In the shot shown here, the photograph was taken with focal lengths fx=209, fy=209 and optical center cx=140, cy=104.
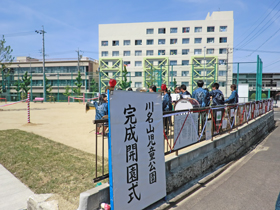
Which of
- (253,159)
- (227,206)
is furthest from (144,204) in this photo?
(253,159)

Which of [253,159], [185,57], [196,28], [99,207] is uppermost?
[196,28]

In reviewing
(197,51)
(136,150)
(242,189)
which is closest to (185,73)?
(197,51)

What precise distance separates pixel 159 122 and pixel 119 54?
4818 cm

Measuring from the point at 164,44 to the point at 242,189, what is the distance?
4696 centimetres

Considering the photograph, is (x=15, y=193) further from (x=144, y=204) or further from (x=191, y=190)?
(x=191, y=190)

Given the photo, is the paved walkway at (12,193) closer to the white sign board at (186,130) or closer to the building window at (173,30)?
the white sign board at (186,130)

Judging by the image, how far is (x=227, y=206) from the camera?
349cm

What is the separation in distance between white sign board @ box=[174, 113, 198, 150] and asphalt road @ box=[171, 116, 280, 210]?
957 mm

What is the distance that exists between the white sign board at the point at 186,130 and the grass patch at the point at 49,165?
180cm

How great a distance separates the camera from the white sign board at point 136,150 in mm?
2680

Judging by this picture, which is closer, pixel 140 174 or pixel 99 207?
pixel 99 207

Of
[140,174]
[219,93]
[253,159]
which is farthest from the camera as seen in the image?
[219,93]

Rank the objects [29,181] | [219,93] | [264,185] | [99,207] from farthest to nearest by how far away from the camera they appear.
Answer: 1. [219,93]
2. [264,185]
3. [29,181]
4. [99,207]

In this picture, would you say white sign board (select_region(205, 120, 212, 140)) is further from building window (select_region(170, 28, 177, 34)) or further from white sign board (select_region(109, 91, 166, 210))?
building window (select_region(170, 28, 177, 34))
